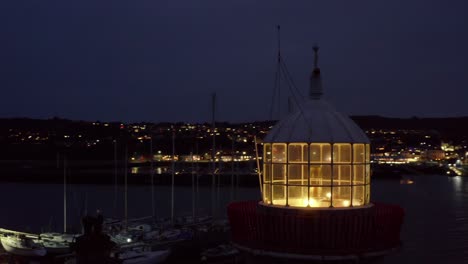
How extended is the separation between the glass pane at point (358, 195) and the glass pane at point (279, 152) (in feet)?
4.79

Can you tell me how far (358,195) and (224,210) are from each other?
4746 cm

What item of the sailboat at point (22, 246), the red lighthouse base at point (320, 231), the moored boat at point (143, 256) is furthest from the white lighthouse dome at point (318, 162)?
the sailboat at point (22, 246)

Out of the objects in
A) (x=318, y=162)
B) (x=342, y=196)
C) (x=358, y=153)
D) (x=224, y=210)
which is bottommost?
(x=224, y=210)

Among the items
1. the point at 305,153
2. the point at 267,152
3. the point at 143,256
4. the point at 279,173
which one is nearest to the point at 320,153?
the point at 305,153

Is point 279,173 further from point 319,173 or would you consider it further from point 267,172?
point 319,173

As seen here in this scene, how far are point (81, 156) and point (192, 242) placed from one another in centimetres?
14477

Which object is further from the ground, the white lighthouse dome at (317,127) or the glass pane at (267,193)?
the white lighthouse dome at (317,127)

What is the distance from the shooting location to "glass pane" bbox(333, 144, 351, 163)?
11.5 metres

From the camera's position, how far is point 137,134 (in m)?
196

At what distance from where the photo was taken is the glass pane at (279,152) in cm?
1167

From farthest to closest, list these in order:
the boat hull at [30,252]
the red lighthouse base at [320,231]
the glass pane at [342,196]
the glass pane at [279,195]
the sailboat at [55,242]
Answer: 1. the sailboat at [55,242]
2. the boat hull at [30,252]
3. the glass pane at [279,195]
4. the glass pane at [342,196]
5. the red lighthouse base at [320,231]

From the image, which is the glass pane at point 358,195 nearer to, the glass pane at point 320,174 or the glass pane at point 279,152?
the glass pane at point 320,174

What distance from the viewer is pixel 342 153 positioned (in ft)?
38.0

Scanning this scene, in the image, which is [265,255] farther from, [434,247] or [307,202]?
[434,247]
